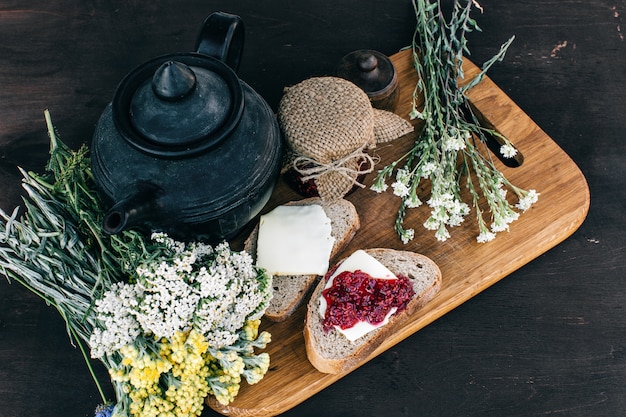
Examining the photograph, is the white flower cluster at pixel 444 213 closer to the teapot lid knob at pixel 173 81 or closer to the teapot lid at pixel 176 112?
the teapot lid at pixel 176 112

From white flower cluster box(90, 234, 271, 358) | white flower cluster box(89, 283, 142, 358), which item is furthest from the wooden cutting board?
white flower cluster box(89, 283, 142, 358)

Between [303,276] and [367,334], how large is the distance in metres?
0.29

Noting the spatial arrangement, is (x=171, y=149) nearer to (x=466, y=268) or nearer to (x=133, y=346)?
(x=133, y=346)

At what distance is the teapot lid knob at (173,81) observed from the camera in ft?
5.79

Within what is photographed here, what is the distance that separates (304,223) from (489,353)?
77cm

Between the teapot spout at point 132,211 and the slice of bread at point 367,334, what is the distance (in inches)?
25.6

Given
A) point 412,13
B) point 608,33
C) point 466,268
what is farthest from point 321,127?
point 608,33

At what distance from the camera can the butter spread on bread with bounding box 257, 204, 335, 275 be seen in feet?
7.36

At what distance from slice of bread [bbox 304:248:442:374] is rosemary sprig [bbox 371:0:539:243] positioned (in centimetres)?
10

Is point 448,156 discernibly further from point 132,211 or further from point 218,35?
point 132,211

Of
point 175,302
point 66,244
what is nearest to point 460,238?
point 175,302

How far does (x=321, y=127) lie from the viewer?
2.19 m

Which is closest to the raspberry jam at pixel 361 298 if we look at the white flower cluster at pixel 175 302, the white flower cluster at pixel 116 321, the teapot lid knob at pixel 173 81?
the white flower cluster at pixel 175 302

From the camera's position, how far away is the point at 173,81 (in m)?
1.78
